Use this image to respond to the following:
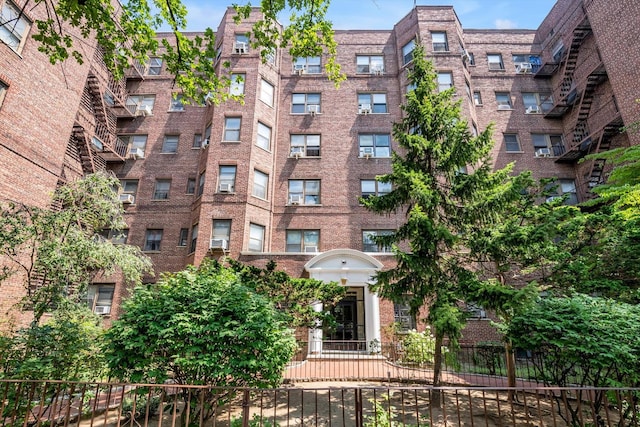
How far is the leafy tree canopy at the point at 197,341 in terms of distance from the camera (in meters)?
5.96

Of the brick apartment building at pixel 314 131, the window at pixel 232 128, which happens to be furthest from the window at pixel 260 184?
the window at pixel 232 128

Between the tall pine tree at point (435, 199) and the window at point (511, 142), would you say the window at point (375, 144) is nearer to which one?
the window at point (511, 142)

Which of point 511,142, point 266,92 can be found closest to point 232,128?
point 266,92

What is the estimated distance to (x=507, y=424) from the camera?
7.08m

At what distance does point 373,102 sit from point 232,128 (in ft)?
30.6

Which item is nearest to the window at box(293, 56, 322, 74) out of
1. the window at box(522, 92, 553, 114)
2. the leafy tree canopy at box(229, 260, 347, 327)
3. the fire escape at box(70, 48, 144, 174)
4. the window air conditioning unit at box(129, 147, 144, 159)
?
the fire escape at box(70, 48, 144, 174)

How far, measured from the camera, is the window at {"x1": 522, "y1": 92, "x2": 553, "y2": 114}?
22078mm

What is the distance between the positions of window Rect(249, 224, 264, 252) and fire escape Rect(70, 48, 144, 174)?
8.60 m

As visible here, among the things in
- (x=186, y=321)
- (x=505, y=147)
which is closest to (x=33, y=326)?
(x=186, y=321)

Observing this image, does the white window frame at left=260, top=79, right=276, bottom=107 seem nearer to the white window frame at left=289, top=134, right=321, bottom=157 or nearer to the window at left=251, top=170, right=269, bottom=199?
the white window frame at left=289, top=134, right=321, bottom=157

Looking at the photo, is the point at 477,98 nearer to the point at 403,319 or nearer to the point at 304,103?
the point at 304,103

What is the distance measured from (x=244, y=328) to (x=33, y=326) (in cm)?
522

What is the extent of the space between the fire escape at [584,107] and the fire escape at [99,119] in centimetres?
2702

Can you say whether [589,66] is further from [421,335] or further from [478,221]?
[421,335]
